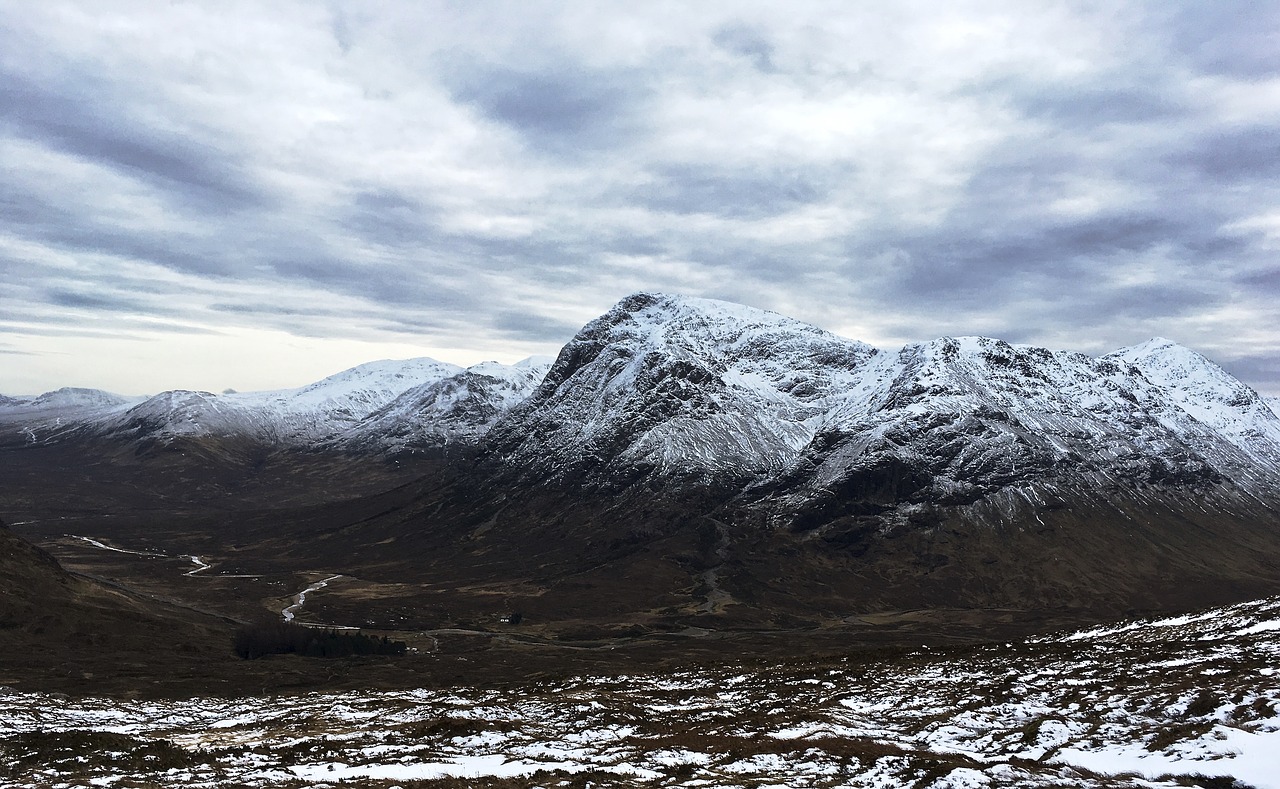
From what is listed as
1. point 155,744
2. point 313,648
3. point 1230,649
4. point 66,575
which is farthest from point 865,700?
point 66,575

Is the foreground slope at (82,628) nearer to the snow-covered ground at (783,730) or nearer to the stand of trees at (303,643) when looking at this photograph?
the stand of trees at (303,643)

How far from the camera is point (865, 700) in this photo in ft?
209

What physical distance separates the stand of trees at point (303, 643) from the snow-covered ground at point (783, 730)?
65.3 meters

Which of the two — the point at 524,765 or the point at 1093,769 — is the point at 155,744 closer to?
the point at 524,765

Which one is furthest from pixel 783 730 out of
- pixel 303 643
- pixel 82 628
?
pixel 82 628

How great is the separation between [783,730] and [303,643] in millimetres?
129161

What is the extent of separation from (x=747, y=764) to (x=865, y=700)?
2511cm

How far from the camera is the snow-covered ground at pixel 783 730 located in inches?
1547

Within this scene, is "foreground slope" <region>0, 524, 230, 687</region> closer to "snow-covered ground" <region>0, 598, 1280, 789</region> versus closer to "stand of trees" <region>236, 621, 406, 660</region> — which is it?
"stand of trees" <region>236, 621, 406, 660</region>

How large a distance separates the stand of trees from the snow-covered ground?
6530 centimetres

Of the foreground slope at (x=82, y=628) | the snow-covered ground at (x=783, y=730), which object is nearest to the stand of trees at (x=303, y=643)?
the foreground slope at (x=82, y=628)

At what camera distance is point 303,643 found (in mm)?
155750

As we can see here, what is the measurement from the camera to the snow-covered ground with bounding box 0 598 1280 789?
3928 centimetres

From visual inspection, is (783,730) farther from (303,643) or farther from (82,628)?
(82,628)
